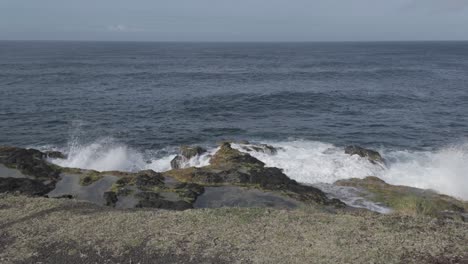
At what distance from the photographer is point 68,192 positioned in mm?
24500

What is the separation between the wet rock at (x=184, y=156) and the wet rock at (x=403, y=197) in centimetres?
1153

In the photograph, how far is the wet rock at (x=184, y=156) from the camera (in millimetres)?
33812

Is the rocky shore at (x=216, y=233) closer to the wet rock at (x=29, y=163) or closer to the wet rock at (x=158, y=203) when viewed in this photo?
the wet rock at (x=158, y=203)

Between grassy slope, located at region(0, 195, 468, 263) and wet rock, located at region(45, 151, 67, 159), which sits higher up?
grassy slope, located at region(0, 195, 468, 263)

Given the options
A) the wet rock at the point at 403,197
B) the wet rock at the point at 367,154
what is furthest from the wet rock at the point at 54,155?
the wet rock at the point at 367,154

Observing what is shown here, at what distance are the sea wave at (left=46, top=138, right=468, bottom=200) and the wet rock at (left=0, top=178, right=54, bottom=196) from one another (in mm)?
8885

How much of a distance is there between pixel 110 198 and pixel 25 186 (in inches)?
212

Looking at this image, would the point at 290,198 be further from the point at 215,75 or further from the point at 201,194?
the point at 215,75

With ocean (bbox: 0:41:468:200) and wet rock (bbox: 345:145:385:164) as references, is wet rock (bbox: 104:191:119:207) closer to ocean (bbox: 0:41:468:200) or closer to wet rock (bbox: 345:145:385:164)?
ocean (bbox: 0:41:468:200)

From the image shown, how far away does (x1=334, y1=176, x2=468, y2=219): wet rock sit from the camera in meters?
21.9

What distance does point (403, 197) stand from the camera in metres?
24.3

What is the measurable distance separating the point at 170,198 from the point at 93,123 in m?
27.0

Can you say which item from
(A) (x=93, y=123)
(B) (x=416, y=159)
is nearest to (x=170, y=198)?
(B) (x=416, y=159)

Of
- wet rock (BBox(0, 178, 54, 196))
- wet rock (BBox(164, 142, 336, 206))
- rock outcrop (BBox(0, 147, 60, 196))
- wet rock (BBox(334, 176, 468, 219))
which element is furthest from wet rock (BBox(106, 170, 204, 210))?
wet rock (BBox(334, 176, 468, 219))
